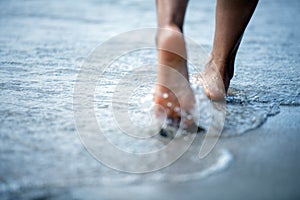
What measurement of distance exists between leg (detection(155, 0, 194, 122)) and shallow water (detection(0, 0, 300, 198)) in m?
0.11

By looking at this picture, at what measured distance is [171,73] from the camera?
1350 mm

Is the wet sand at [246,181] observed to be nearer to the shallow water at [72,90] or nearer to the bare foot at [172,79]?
the shallow water at [72,90]

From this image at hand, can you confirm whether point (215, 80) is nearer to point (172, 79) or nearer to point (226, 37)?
point (226, 37)

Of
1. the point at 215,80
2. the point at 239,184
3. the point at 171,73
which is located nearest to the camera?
the point at 239,184

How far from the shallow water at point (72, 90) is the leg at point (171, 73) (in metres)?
0.11

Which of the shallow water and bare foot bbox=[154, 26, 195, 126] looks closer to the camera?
the shallow water

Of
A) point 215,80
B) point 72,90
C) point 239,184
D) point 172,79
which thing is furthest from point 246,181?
point 72,90

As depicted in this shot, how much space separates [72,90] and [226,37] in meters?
0.58

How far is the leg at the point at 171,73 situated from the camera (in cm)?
134

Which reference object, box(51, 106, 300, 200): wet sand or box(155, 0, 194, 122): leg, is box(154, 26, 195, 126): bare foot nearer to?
box(155, 0, 194, 122): leg

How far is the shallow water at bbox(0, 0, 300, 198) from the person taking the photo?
111cm

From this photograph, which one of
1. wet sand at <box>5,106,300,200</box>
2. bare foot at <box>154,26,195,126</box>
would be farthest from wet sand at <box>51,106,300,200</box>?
bare foot at <box>154,26,195,126</box>

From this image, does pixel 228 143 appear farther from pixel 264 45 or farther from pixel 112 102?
pixel 264 45

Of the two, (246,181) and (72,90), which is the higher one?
(246,181)
